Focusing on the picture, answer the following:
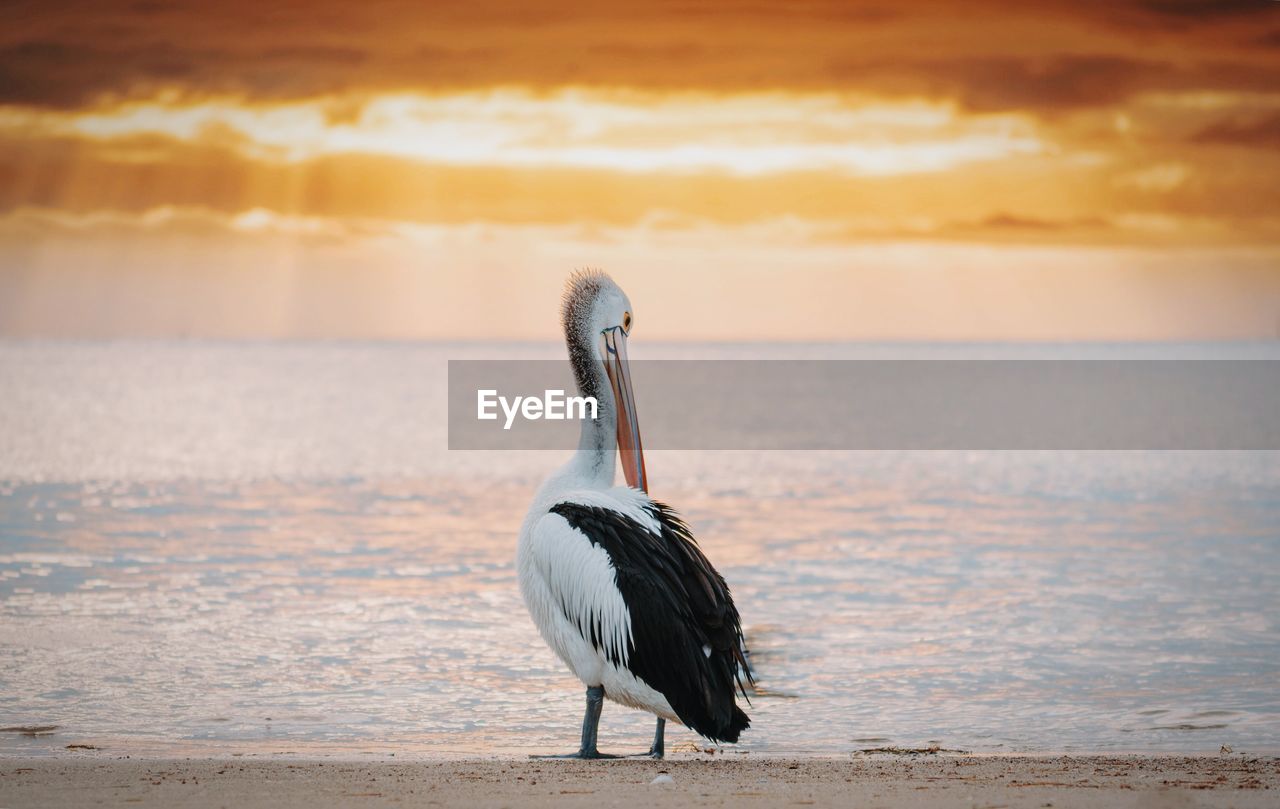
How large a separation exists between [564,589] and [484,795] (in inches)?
38.1

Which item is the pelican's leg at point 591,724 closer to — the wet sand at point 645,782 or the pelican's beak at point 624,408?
the wet sand at point 645,782

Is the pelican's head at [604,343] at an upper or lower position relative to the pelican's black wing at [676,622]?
upper

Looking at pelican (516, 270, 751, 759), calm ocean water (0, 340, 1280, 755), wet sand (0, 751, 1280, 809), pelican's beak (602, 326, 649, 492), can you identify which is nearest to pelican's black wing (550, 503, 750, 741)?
pelican (516, 270, 751, 759)

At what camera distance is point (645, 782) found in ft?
14.8

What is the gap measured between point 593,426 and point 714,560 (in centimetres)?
563

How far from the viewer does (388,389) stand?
205 feet

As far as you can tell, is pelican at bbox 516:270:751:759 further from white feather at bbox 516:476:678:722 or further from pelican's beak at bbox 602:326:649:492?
pelican's beak at bbox 602:326:649:492

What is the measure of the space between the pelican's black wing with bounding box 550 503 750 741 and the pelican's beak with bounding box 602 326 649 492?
0.51m

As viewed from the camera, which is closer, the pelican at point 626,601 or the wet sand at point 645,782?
the wet sand at point 645,782

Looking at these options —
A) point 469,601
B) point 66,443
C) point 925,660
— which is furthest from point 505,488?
point 66,443

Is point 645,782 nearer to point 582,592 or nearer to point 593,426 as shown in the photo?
point 582,592

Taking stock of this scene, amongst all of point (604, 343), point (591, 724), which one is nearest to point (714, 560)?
point (604, 343)

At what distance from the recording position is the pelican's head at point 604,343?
5.61 m

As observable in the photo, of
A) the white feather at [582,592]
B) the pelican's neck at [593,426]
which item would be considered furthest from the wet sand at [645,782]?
the pelican's neck at [593,426]
